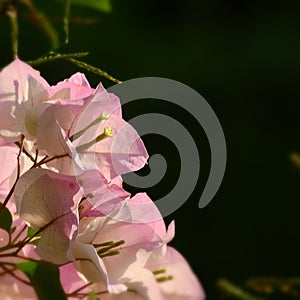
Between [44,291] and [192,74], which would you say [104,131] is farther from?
[192,74]

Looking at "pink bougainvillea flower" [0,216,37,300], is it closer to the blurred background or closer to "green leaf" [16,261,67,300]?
"green leaf" [16,261,67,300]

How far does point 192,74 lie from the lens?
2.71 meters

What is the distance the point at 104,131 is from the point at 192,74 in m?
2.37

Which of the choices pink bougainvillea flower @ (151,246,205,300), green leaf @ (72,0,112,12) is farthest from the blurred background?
pink bougainvillea flower @ (151,246,205,300)

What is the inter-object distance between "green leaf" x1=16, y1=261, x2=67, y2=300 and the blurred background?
58.8 inches

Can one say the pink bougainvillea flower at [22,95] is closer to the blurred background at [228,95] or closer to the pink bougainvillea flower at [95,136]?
the pink bougainvillea flower at [95,136]

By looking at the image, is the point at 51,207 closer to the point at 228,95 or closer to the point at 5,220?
the point at 5,220

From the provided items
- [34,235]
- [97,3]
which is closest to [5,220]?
[34,235]

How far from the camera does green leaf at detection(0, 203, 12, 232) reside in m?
0.35

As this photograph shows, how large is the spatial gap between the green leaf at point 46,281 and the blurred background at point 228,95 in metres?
1.49

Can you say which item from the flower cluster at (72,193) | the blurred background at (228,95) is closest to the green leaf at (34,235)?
the flower cluster at (72,193)

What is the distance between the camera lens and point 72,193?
34 cm

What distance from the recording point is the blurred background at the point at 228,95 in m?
2.17

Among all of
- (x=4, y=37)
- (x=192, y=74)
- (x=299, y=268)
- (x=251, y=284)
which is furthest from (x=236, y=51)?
(x=251, y=284)
